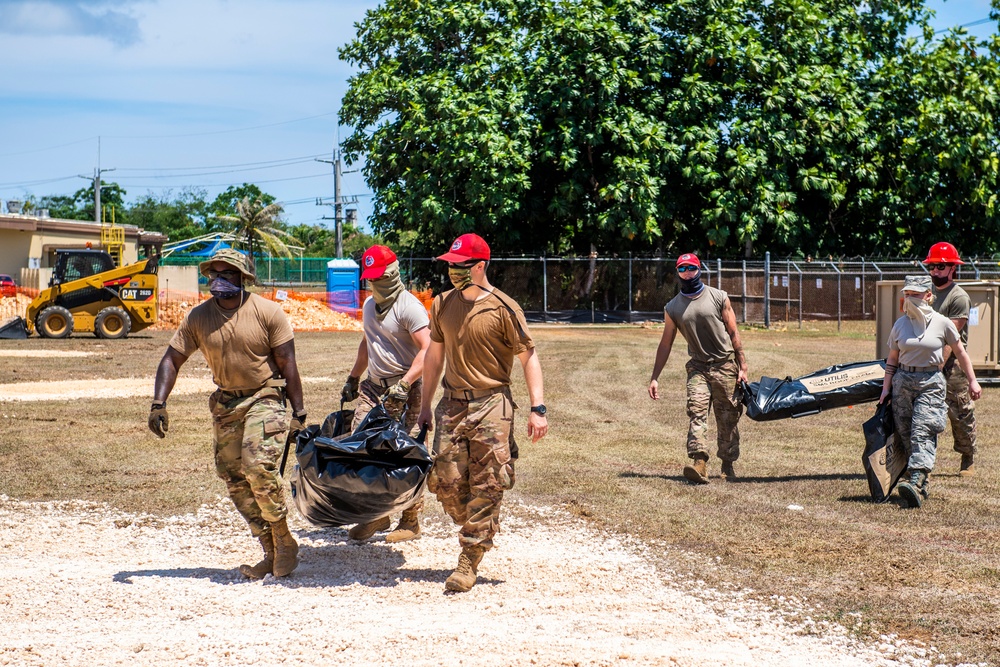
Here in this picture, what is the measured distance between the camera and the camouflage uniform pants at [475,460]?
244 inches

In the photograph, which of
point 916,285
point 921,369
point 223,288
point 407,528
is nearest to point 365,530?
point 407,528

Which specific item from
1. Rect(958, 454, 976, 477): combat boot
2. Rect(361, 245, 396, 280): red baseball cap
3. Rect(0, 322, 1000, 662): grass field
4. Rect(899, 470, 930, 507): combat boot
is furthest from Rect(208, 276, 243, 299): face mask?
Rect(958, 454, 976, 477): combat boot

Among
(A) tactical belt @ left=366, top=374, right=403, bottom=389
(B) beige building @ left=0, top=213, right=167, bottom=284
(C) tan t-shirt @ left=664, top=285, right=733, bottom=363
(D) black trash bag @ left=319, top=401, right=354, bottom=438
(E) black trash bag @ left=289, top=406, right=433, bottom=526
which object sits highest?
(B) beige building @ left=0, top=213, right=167, bottom=284

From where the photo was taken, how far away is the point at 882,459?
862 cm

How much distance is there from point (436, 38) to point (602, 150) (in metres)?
7.01

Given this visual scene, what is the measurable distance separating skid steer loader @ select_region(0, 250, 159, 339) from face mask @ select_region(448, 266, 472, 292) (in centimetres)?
2514

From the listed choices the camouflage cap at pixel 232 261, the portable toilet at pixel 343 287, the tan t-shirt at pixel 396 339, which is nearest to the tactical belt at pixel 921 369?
the tan t-shirt at pixel 396 339

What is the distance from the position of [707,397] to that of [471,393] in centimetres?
377

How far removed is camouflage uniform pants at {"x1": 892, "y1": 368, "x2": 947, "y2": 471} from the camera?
840 cm

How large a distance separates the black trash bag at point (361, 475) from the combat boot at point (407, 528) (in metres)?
1.25

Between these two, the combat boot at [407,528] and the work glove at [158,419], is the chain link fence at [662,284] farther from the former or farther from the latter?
the work glove at [158,419]

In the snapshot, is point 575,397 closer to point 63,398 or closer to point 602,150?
point 63,398

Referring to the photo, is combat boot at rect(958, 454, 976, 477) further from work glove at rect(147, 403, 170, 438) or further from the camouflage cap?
work glove at rect(147, 403, 170, 438)

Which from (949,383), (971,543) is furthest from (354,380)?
(949,383)
